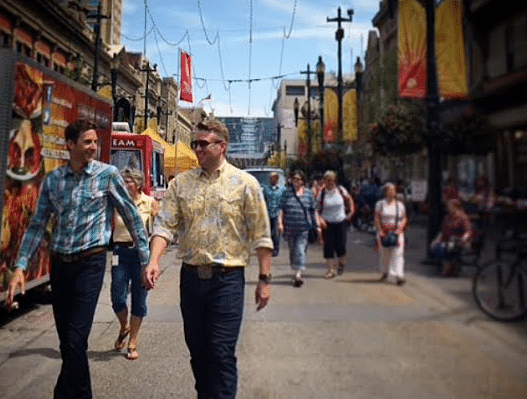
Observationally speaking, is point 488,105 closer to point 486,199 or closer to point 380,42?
point 486,199

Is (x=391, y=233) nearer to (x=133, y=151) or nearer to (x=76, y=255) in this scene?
(x=76, y=255)

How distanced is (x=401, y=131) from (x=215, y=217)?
10265 mm

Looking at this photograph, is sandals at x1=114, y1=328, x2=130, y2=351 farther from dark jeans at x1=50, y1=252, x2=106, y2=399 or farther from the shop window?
the shop window

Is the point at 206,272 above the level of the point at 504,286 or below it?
above

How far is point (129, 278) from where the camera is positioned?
5.91 meters

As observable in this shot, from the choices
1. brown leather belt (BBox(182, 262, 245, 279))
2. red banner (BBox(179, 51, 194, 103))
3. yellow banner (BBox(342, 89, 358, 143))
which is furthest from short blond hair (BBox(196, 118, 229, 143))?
yellow banner (BBox(342, 89, 358, 143))

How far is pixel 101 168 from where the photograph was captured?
4.39 meters

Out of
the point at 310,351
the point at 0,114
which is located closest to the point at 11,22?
the point at 0,114

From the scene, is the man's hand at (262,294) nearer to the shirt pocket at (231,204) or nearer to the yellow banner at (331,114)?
the shirt pocket at (231,204)

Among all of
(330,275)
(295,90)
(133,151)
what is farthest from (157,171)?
(295,90)

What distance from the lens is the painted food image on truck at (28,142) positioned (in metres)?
6.25

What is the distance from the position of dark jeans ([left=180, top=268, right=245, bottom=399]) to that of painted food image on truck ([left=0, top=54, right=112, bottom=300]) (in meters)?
3.34

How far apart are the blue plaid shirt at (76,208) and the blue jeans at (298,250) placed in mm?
5940


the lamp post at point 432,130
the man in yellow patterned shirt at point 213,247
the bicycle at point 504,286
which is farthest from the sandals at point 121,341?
the lamp post at point 432,130
